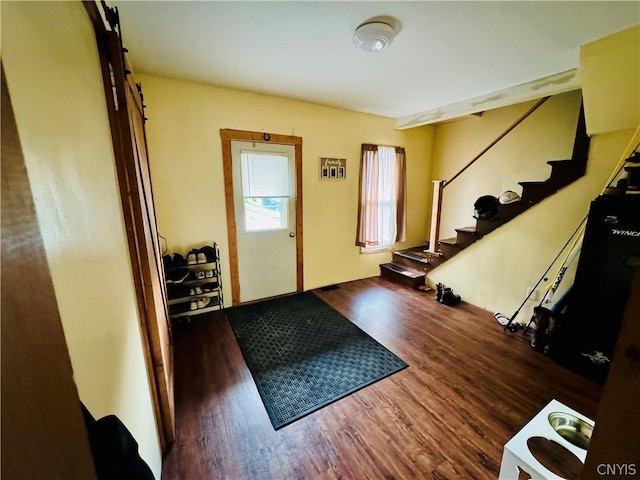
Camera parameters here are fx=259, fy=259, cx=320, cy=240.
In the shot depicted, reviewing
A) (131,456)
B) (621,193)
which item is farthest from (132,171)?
(621,193)

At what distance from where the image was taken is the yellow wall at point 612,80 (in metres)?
1.66

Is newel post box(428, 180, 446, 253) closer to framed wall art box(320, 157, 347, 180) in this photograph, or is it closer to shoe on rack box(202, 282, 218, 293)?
framed wall art box(320, 157, 347, 180)

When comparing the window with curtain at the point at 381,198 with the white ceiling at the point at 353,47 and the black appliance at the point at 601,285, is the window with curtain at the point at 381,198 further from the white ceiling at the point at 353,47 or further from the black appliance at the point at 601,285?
the black appliance at the point at 601,285

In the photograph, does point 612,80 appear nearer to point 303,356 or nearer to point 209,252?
point 303,356

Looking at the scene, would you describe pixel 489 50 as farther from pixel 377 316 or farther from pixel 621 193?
pixel 377 316

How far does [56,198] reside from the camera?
59 cm

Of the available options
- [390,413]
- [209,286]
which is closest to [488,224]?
[390,413]

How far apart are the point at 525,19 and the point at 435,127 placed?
2.99 m

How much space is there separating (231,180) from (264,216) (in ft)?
1.87

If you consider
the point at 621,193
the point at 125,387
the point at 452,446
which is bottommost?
the point at 452,446

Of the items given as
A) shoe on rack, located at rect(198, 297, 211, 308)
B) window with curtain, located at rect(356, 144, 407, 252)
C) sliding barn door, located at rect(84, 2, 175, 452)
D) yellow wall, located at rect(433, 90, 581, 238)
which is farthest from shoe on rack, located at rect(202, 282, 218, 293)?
yellow wall, located at rect(433, 90, 581, 238)

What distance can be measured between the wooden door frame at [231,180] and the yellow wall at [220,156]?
0.20 ft

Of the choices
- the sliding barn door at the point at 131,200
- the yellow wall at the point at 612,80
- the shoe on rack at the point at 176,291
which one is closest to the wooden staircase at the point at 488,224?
the yellow wall at the point at 612,80

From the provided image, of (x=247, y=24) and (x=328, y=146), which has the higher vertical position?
(x=247, y=24)
